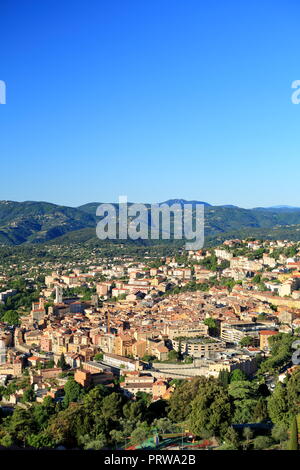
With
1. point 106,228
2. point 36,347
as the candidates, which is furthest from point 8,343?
point 106,228

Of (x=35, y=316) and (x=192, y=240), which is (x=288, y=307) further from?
(x=192, y=240)

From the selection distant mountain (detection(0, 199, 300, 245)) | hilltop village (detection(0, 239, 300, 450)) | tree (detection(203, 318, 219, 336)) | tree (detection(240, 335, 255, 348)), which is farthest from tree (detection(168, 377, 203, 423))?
distant mountain (detection(0, 199, 300, 245))

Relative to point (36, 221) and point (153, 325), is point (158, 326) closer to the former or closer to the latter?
point (153, 325)

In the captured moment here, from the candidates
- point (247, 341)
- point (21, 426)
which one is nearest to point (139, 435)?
point (21, 426)

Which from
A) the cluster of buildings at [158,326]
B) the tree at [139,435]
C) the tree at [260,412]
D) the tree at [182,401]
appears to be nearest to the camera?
the tree at [139,435]

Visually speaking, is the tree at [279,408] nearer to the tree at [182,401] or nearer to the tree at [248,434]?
the tree at [248,434]

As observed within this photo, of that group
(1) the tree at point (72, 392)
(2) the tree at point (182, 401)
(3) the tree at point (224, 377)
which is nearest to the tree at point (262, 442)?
(2) the tree at point (182, 401)
